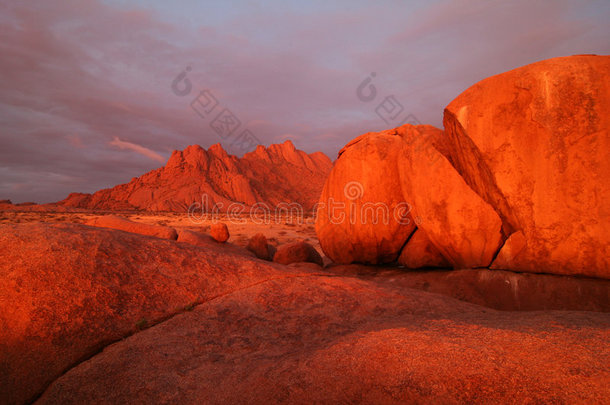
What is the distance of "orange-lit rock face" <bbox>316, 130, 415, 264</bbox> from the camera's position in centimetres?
823

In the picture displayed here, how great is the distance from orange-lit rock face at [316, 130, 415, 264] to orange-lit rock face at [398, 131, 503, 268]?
0.56 metres

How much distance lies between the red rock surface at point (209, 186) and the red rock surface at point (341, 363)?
51.8 metres

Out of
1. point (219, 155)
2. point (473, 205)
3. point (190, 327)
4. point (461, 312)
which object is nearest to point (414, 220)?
point (473, 205)

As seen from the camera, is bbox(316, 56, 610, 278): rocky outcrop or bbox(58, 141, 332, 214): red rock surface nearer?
bbox(316, 56, 610, 278): rocky outcrop

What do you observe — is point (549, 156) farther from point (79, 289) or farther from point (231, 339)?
point (79, 289)

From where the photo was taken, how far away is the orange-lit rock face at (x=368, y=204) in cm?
823

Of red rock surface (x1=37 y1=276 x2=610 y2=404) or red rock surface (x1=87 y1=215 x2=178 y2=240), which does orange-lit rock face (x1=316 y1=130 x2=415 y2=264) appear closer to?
red rock surface (x1=37 y1=276 x2=610 y2=404)

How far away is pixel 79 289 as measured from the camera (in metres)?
3.23

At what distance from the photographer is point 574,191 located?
16.5 feet

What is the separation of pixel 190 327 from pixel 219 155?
240 feet

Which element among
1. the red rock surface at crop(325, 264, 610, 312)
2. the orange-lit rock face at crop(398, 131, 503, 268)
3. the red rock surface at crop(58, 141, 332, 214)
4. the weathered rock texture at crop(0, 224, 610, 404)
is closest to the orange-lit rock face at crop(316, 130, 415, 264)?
the orange-lit rock face at crop(398, 131, 503, 268)

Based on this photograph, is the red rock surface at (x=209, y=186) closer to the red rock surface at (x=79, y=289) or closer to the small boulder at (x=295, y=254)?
the small boulder at (x=295, y=254)

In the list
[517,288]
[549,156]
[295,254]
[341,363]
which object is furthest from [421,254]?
[341,363]

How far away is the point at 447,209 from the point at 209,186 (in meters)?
59.4
